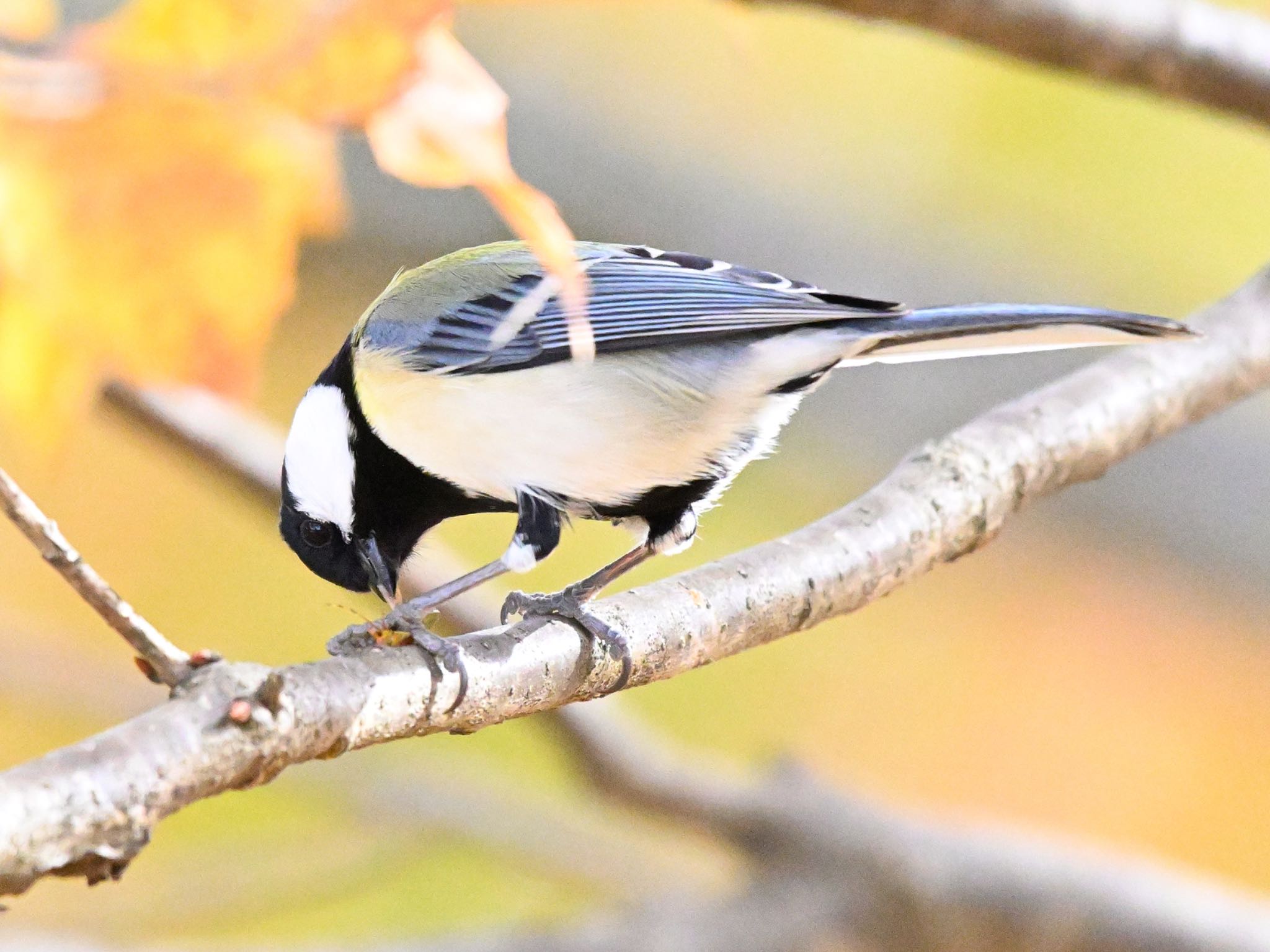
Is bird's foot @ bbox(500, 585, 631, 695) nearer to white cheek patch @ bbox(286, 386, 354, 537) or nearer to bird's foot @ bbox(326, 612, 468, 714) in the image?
bird's foot @ bbox(326, 612, 468, 714)

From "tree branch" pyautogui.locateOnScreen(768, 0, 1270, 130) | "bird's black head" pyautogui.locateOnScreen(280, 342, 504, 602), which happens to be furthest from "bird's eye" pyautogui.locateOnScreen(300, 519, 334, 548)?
"tree branch" pyautogui.locateOnScreen(768, 0, 1270, 130)

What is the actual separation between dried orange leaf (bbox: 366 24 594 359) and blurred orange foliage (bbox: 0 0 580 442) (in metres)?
0.07

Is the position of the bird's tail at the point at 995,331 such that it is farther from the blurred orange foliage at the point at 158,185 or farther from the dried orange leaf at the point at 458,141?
the blurred orange foliage at the point at 158,185

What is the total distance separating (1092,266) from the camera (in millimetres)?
1979

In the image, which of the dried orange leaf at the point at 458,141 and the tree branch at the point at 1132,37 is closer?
the dried orange leaf at the point at 458,141

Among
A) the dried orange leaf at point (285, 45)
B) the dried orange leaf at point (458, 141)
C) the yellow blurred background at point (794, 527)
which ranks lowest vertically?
the yellow blurred background at point (794, 527)

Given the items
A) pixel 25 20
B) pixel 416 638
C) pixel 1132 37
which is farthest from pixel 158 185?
pixel 1132 37

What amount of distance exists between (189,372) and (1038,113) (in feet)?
5.41

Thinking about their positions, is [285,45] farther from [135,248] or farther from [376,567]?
[376,567]

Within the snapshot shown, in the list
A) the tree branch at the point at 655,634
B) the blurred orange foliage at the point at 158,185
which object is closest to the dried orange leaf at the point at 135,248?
the blurred orange foliage at the point at 158,185

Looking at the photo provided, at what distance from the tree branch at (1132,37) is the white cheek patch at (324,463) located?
1.41 ft

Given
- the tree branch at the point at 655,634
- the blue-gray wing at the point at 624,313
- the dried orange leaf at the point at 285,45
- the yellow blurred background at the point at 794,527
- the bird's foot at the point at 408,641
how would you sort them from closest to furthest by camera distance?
the tree branch at the point at 655,634 → the bird's foot at the point at 408,641 → the dried orange leaf at the point at 285,45 → the blue-gray wing at the point at 624,313 → the yellow blurred background at the point at 794,527

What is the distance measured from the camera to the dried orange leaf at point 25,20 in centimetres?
86

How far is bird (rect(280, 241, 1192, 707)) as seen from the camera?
2.52 ft
